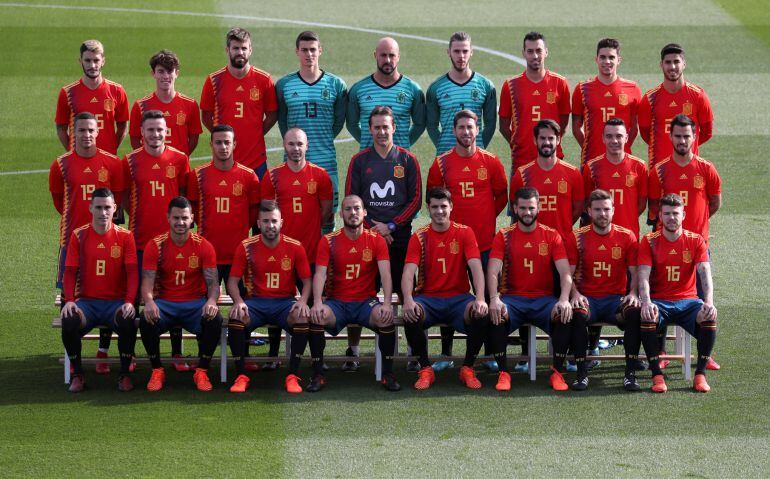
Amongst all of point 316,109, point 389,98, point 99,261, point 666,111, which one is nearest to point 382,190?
point 389,98

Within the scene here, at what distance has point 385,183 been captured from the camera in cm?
1183

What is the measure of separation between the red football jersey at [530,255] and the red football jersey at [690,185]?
1070 millimetres

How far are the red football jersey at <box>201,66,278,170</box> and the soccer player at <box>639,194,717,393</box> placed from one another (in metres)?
3.49

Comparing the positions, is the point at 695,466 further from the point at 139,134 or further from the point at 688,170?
the point at 139,134

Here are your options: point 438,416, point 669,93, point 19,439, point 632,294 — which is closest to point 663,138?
point 669,93

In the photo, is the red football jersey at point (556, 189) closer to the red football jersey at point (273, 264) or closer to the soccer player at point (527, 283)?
the soccer player at point (527, 283)

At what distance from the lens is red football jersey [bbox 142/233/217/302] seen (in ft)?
37.4

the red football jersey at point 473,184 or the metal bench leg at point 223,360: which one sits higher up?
the red football jersey at point 473,184

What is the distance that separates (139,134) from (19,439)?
3452 mm

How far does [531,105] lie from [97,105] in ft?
12.5

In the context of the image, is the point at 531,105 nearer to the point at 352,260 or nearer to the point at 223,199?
the point at 352,260

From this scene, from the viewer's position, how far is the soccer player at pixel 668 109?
12.4m

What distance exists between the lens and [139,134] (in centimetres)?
1255

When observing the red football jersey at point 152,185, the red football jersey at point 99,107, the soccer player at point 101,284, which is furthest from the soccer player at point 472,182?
the red football jersey at point 99,107
